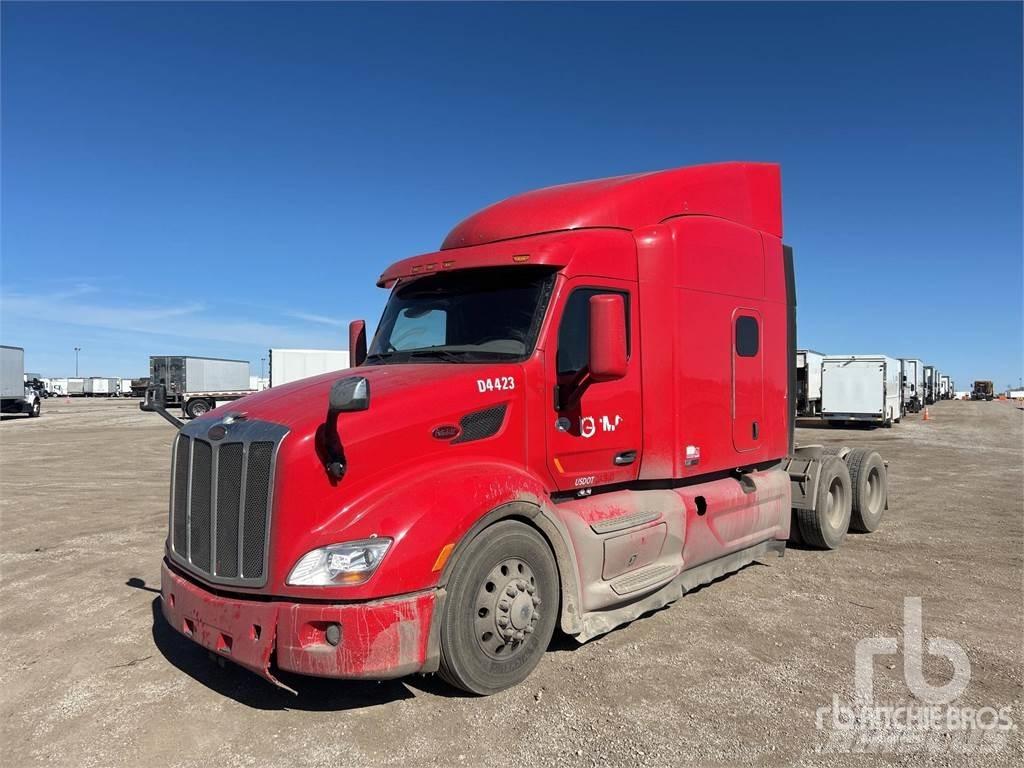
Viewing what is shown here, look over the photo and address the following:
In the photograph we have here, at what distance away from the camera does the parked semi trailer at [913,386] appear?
125 feet

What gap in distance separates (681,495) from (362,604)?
2.94 meters

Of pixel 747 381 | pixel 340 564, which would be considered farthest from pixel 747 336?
pixel 340 564

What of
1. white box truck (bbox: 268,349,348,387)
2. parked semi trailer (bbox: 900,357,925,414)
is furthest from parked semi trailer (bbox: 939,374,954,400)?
white box truck (bbox: 268,349,348,387)

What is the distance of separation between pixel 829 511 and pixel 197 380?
4455cm

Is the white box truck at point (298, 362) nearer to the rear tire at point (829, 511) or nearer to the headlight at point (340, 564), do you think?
the rear tire at point (829, 511)

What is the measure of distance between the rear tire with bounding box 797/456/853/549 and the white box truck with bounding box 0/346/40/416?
40.9 metres

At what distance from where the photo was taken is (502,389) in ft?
14.1

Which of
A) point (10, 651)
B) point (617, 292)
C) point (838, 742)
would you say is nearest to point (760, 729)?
point (838, 742)

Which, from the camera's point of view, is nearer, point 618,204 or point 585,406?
point 585,406

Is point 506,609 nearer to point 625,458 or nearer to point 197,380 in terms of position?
point 625,458

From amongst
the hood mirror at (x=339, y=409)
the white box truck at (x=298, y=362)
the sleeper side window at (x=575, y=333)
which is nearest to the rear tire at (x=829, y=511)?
the sleeper side window at (x=575, y=333)

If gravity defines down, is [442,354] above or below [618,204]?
below

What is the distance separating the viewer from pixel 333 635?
11.3 ft

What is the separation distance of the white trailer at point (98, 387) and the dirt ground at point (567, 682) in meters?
100
